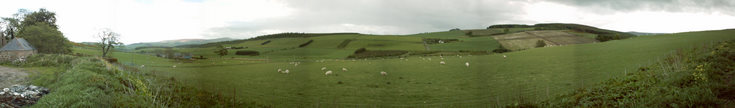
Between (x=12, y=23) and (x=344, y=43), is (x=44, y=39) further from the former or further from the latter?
(x=344, y=43)

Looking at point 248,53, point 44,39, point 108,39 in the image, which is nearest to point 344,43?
point 248,53

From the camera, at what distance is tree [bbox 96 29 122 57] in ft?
137

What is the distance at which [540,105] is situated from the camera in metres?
12.0

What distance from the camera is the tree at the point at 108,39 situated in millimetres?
41688

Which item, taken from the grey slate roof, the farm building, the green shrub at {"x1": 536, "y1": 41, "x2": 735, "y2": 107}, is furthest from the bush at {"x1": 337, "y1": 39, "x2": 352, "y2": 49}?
the green shrub at {"x1": 536, "y1": 41, "x2": 735, "y2": 107}

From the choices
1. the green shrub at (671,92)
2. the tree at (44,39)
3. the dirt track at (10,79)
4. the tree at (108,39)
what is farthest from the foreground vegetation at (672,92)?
the tree at (44,39)

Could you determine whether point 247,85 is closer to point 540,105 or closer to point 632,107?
point 540,105

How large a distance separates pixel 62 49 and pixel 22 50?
11980 millimetres

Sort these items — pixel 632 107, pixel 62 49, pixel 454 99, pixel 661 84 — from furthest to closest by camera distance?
pixel 62 49
pixel 454 99
pixel 661 84
pixel 632 107

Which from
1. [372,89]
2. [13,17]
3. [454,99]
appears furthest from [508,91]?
[13,17]

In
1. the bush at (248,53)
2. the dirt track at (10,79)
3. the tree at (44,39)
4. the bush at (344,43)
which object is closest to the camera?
the dirt track at (10,79)

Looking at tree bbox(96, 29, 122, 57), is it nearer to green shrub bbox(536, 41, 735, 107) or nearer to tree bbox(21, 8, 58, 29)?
tree bbox(21, 8, 58, 29)

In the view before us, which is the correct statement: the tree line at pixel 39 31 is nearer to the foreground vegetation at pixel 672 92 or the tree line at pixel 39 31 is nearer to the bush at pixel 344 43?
the bush at pixel 344 43

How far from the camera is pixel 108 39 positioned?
138 ft
